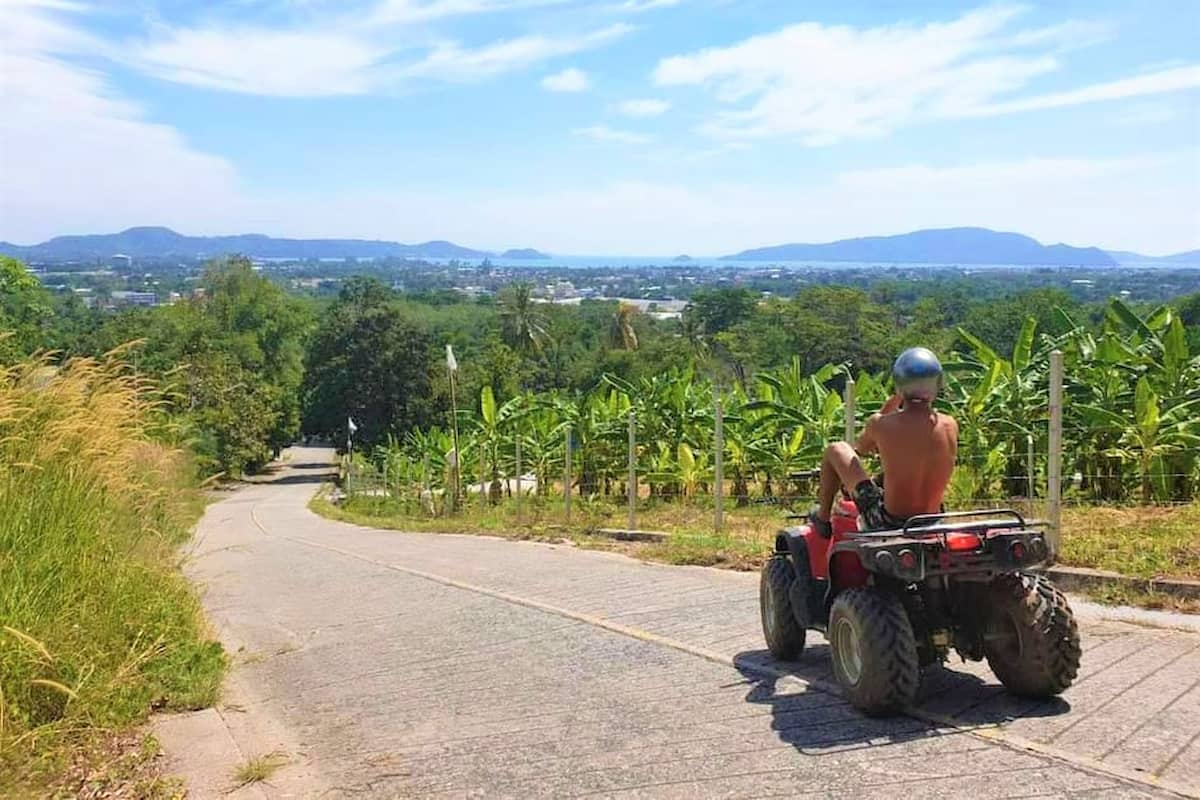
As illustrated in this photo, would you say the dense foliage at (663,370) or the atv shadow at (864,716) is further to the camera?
the dense foliage at (663,370)

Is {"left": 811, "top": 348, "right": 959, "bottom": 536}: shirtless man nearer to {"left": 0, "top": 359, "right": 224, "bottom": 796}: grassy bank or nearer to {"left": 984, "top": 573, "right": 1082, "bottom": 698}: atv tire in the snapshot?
{"left": 984, "top": 573, "right": 1082, "bottom": 698}: atv tire

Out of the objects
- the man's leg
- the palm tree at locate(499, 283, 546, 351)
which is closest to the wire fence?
the man's leg

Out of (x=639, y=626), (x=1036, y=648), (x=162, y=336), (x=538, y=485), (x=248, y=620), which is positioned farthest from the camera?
(x=162, y=336)

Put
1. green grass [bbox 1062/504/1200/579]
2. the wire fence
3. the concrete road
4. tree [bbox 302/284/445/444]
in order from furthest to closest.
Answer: tree [bbox 302/284/445/444] → the wire fence → green grass [bbox 1062/504/1200/579] → the concrete road

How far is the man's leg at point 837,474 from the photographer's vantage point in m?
5.82

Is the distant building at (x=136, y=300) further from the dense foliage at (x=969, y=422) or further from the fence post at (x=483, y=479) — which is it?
the dense foliage at (x=969, y=422)

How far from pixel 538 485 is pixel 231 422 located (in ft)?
148

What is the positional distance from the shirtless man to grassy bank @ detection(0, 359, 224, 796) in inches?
169

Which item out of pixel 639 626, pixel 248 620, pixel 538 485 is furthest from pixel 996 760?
pixel 538 485

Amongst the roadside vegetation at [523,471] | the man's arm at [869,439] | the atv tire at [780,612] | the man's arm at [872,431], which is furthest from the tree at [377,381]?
the man's arm at [869,439]

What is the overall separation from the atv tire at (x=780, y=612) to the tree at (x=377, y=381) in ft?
206

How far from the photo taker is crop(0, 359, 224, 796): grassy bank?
555cm

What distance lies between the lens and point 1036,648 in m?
5.42

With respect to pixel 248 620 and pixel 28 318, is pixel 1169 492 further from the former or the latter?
pixel 28 318
